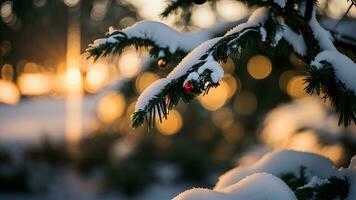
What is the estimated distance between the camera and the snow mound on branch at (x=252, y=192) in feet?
4.36

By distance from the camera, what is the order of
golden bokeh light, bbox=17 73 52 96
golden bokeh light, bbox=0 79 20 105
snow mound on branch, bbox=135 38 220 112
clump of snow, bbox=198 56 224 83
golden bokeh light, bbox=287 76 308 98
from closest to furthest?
clump of snow, bbox=198 56 224 83 < snow mound on branch, bbox=135 38 220 112 < golden bokeh light, bbox=287 76 308 98 < golden bokeh light, bbox=0 79 20 105 < golden bokeh light, bbox=17 73 52 96

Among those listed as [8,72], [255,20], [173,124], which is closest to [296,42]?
[255,20]

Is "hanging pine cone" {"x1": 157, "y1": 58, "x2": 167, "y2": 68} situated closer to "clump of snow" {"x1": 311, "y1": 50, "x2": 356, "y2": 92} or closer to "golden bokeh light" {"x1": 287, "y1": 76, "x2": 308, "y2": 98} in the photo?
"clump of snow" {"x1": 311, "y1": 50, "x2": 356, "y2": 92}

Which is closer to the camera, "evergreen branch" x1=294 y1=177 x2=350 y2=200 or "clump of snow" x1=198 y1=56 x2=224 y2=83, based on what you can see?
"clump of snow" x1=198 y1=56 x2=224 y2=83

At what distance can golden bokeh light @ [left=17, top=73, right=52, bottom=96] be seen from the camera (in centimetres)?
857

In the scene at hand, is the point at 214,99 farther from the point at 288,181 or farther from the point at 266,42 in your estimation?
the point at 266,42

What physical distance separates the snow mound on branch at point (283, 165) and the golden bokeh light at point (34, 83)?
23.7ft

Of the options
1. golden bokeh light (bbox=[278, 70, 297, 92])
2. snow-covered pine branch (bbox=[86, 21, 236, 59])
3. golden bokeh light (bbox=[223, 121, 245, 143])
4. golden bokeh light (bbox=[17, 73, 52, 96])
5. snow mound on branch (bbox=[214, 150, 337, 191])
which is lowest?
snow mound on branch (bbox=[214, 150, 337, 191])

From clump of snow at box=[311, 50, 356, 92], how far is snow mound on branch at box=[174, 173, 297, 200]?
0.37 m

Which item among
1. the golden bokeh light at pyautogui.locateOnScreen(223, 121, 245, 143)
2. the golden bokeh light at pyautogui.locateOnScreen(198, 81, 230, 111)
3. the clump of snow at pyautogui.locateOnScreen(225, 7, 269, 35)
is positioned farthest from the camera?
the golden bokeh light at pyautogui.locateOnScreen(223, 121, 245, 143)

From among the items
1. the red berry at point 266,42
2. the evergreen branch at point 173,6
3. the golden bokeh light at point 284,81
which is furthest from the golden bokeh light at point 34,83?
the red berry at point 266,42

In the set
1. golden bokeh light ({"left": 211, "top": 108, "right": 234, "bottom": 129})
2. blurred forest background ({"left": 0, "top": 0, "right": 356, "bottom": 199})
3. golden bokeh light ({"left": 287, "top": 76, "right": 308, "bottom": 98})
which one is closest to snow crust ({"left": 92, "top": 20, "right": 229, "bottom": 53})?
golden bokeh light ({"left": 287, "top": 76, "right": 308, "bottom": 98})

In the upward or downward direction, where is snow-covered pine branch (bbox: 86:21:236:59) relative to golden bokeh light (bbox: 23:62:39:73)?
downward

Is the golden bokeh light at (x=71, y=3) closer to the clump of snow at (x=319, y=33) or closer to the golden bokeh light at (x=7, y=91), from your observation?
the golden bokeh light at (x=7, y=91)
